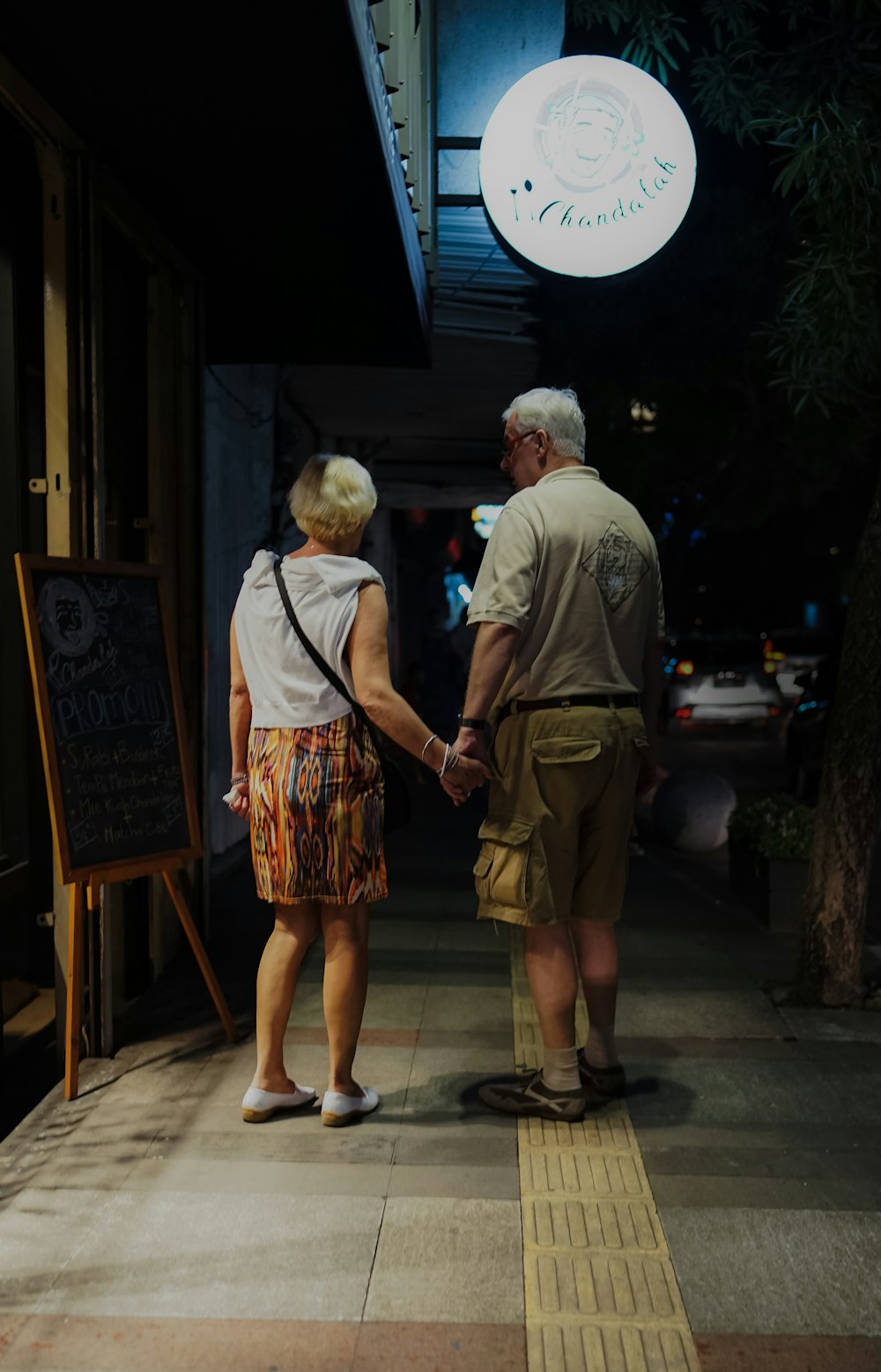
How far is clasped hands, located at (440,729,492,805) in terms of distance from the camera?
12.9 feet

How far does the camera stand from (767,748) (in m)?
20.8

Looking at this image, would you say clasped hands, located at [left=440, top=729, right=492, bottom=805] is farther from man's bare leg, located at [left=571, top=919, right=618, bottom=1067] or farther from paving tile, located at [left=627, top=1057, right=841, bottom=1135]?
paving tile, located at [left=627, top=1057, right=841, bottom=1135]

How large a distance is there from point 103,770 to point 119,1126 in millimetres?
1142

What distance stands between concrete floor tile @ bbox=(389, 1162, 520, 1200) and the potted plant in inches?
134

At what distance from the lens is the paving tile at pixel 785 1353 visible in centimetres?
281

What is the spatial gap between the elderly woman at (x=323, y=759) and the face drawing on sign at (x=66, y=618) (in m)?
0.55

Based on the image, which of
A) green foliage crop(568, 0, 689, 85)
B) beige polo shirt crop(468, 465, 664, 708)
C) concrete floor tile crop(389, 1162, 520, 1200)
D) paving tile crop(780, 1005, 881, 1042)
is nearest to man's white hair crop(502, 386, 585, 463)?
beige polo shirt crop(468, 465, 664, 708)

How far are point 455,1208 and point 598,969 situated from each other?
39.6 inches

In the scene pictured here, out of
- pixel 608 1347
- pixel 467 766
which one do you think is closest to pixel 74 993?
pixel 467 766

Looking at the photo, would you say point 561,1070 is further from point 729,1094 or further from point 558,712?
point 558,712

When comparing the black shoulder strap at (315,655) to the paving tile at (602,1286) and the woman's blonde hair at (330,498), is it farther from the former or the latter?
the paving tile at (602,1286)

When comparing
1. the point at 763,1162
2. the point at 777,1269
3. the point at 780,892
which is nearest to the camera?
the point at 777,1269

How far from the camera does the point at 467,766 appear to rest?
3.94m

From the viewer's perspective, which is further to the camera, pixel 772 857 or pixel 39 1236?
pixel 772 857
